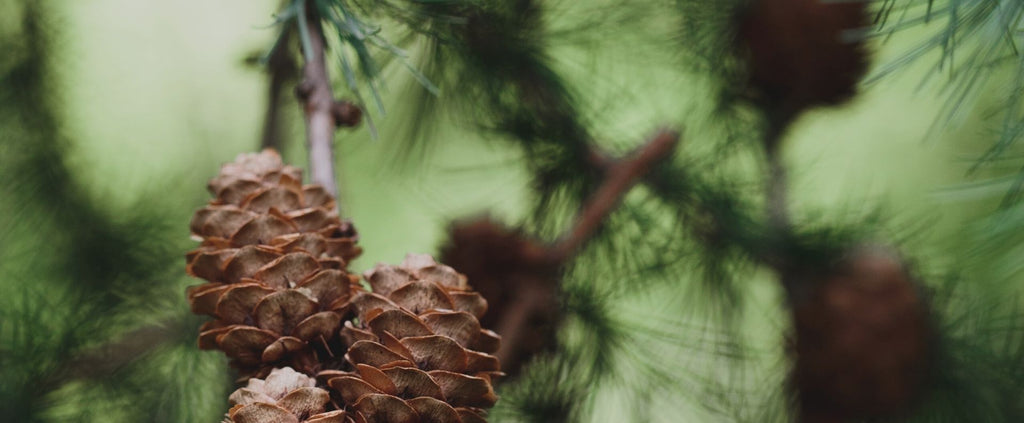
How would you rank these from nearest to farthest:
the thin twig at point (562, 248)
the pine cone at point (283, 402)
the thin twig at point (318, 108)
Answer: the pine cone at point (283, 402), the thin twig at point (318, 108), the thin twig at point (562, 248)

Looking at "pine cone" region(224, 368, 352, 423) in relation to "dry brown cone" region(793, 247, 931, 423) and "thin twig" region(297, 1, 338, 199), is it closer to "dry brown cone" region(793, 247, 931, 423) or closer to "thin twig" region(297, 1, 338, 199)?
"thin twig" region(297, 1, 338, 199)

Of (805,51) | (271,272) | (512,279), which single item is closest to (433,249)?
(512,279)

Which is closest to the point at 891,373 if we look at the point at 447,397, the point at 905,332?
the point at 905,332

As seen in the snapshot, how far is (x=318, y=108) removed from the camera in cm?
38

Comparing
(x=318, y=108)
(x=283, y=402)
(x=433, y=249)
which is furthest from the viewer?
(x=433, y=249)

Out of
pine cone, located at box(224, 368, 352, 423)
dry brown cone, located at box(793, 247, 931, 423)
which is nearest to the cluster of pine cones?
pine cone, located at box(224, 368, 352, 423)

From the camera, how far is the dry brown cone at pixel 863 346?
546 millimetres

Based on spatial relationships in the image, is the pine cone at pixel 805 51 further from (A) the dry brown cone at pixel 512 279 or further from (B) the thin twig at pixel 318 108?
(B) the thin twig at pixel 318 108

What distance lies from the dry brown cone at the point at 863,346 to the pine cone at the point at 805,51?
114mm

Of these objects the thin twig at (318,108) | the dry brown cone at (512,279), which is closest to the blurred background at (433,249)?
the dry brown cone at (512,279)

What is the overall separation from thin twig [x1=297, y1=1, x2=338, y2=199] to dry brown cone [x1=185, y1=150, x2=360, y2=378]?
0.04 ft

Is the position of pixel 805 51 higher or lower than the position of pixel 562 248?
higher

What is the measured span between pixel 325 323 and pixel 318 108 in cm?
12

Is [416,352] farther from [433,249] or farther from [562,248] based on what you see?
[433,249]
